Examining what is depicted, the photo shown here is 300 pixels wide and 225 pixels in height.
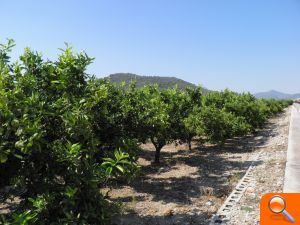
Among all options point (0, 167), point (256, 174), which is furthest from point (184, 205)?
point (0, 167)

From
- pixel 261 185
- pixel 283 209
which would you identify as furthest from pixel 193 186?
pixel 283 209

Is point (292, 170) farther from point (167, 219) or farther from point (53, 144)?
point (53, 144)

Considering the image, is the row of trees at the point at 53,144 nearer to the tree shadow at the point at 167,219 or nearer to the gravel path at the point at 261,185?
the tree shadow at the point at 167,219

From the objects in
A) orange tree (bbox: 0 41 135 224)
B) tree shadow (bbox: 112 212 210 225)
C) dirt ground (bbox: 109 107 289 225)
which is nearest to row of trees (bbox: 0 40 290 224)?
orange tree (bbox: 0 41 135 224)

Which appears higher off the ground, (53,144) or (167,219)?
(53,144)

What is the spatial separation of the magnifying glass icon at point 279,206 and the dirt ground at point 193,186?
706 cm

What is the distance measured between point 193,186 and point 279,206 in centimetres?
1100

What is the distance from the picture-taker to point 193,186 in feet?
41.8

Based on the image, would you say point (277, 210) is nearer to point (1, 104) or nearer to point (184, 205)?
point (1, 104)

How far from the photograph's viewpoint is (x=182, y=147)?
2277 centimetres

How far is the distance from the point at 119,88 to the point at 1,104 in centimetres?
799

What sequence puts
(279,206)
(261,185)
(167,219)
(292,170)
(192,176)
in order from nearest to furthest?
(279,206), (167,219), (261,185), (292,170), (192,176)

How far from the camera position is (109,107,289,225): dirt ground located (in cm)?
948

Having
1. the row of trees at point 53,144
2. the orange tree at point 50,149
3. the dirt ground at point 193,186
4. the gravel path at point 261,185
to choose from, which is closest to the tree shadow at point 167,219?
the dirt ground at point 193,186
